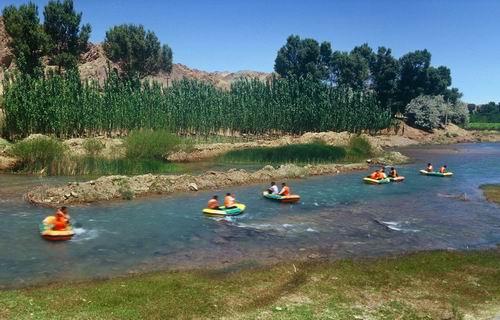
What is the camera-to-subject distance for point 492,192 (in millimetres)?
41469

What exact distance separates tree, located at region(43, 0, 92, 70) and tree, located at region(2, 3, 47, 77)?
3.32 m

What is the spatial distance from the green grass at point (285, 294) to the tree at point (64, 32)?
69441 millimetres

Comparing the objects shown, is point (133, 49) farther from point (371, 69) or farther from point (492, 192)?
point (492, 192)

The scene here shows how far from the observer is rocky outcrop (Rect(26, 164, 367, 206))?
32.8 metres

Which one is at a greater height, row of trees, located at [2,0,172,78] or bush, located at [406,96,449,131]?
row of trees, located at [2,0,172,78]

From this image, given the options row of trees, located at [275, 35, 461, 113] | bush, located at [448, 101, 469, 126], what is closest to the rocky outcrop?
row of trees, located at [275, 35, 461, 113]


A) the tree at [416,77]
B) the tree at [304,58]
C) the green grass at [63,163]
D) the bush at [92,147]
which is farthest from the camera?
the tree at [304,58]

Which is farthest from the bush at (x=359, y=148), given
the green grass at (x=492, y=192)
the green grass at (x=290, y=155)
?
the green grass at (x=492, y=192)

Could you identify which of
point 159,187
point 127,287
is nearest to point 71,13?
point 159,187

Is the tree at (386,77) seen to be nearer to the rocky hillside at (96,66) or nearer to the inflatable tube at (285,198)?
the rocky hillside at (96,66)

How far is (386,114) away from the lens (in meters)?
111

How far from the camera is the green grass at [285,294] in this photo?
573 inches

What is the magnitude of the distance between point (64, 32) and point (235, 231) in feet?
228

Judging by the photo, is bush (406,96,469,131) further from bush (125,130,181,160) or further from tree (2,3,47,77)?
tree (2,3,47,77)
